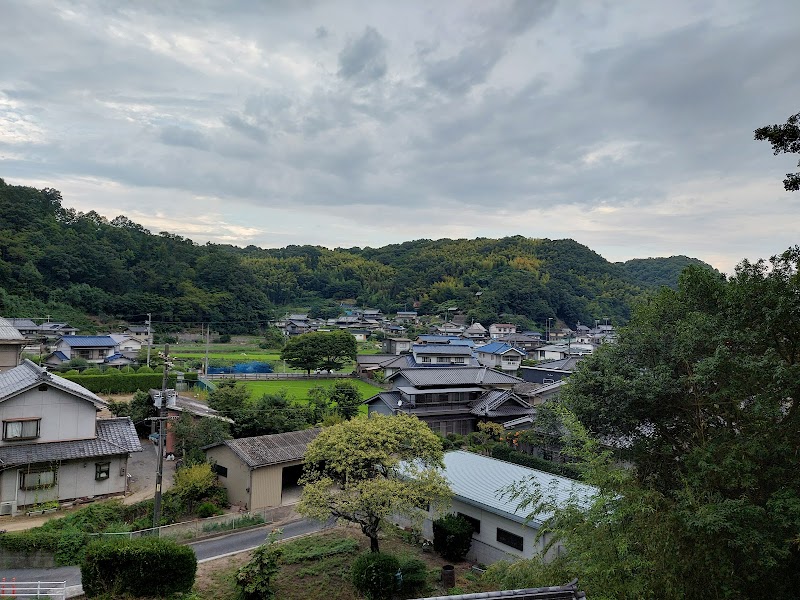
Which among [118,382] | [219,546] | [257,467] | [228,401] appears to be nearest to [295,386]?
[118,382]

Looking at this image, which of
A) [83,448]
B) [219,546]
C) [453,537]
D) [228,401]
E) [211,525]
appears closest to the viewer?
[453,537]

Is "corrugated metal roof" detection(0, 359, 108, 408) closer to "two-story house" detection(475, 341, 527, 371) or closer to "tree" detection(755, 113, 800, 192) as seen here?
"tree" detection(755, 113, 800, 192)

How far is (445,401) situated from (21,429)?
23.1 metres

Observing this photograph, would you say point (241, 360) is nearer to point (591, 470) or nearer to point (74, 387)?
point (74, 387)

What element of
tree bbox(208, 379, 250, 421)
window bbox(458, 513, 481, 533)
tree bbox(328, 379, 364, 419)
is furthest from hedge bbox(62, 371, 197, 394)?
window bbox(458, 513, 481, 533)

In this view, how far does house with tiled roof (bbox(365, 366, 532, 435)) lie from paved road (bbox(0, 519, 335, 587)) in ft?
45.4

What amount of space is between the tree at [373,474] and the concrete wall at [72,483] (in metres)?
10.3

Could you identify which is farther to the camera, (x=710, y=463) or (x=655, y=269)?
(x=655, y=269)

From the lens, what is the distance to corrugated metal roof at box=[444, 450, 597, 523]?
49.5 ft

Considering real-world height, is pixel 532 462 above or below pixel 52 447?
below

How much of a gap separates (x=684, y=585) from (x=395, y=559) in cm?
771

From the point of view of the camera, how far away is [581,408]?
43.6ft

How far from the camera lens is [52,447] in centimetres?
2011

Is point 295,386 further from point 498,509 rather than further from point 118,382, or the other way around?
point 498,509
